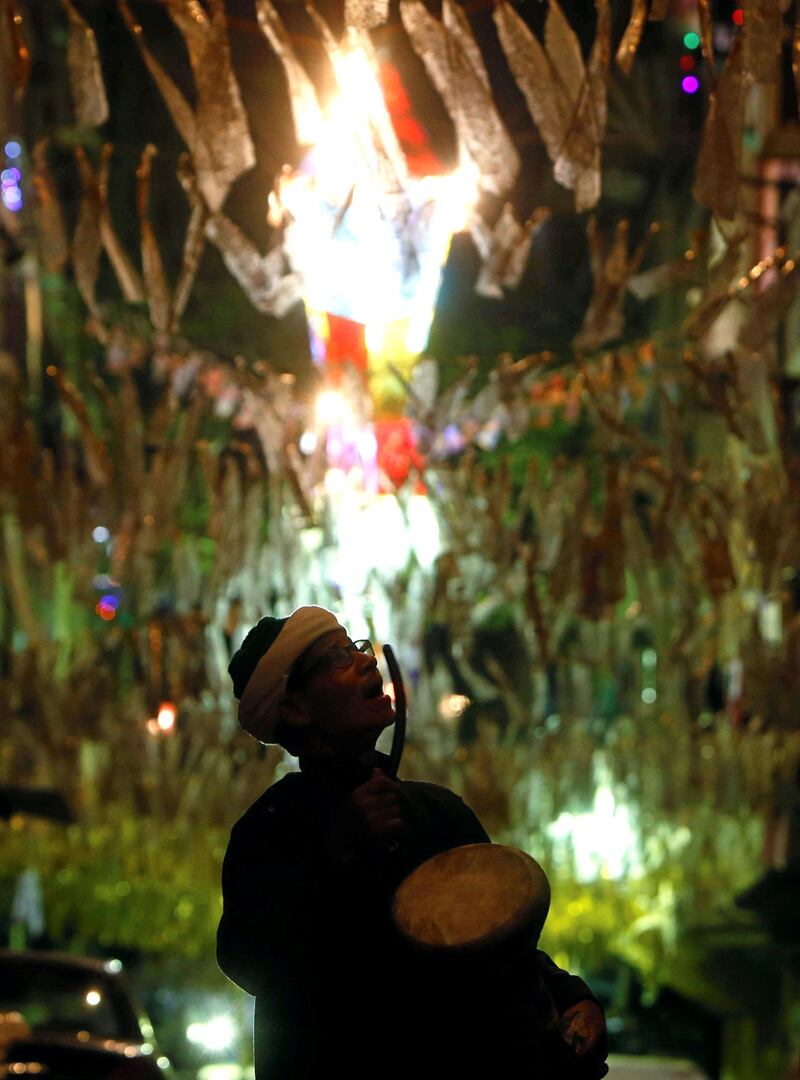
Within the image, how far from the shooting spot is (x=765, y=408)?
7648 mm

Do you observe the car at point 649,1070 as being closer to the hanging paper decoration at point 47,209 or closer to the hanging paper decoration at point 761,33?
the hanging paper decoration at point 47,209

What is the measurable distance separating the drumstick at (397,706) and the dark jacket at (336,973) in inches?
3.5

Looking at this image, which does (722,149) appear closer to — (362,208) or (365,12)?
(365,12)

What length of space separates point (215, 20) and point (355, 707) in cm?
249

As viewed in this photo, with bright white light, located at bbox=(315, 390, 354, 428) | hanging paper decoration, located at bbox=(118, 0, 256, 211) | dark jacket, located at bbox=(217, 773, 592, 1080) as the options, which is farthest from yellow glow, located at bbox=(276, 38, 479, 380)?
dark jacket, located at bbox=(217, 773, 592, 1080)

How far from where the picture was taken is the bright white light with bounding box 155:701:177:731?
8.79 metres

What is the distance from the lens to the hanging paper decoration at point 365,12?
3535mm

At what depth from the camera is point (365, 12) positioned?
3566mm

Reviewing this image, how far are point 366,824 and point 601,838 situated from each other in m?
7.38

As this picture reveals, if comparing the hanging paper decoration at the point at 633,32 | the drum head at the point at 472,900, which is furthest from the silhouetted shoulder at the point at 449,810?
the hanging paper decoration at the point at 633,32

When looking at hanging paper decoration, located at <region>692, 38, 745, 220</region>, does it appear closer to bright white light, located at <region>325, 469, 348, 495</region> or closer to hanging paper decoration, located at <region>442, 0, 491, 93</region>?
hanging paper decoration, located at <region>442, 0, 491, 93</region>

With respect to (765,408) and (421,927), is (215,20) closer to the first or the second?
(421,927)

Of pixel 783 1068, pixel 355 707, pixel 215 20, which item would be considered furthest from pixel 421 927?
pixel 783 1068

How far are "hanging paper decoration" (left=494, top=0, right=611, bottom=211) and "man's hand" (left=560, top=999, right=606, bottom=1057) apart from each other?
8.61ft
